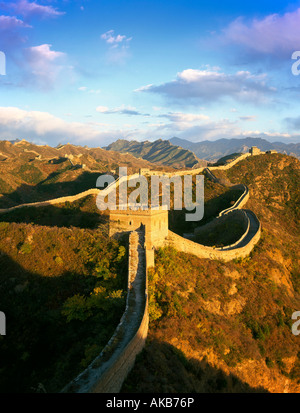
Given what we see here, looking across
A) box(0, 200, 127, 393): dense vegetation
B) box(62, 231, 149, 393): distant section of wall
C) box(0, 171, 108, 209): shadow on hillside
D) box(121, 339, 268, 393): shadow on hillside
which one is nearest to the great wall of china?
box(62, 231, 149, 393): distant section of wall

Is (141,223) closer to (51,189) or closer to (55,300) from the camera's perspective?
(55,300)

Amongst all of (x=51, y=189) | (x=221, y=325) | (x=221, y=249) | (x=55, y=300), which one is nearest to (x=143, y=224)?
(x=55, y=300)

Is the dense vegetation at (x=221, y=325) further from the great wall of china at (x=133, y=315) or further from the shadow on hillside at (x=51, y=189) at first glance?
the shadow on hillside at (x=51, y=189)

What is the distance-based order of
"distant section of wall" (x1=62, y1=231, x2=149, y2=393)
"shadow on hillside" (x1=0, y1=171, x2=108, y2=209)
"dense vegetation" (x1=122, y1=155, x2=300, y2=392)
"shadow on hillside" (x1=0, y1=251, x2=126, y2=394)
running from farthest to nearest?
"shadow on hillside" (x1=0, y1=171, x2=108, y2=209)
"dense vegetation" (x1=122, y1=155, x2=300, y2=392)
"shadow on hillside" (x1=0, y1=251, x2=126, y2=394)
"distant section of wall" (x1=62, y1=231, x2=149, y2=393)

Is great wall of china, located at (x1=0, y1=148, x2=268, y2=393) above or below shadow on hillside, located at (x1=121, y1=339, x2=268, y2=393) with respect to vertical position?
above

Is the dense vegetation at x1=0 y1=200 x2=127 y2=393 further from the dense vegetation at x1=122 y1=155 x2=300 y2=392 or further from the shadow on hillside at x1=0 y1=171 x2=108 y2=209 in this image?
the shadow on hillside at x1=0 y1=171 x2=108 y2=209

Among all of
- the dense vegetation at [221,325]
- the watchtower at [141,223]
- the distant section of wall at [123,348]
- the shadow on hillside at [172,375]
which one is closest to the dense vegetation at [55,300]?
the distant section of wall at [123,348]
